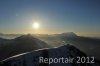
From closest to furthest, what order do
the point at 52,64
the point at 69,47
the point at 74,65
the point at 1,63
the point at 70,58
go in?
the point at 1,63
the point at 52,64
the point at 74,65
the point at 70,58
the point at 69,47

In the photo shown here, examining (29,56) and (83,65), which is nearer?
(29,56)

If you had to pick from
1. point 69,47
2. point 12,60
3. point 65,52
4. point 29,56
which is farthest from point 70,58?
point 12,60

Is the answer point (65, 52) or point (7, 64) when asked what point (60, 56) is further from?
point (7, 64)

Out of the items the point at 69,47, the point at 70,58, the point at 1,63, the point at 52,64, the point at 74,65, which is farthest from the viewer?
the point at 69,47

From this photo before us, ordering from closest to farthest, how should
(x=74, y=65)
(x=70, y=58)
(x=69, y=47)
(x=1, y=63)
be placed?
(x=1, y=63) → (x=74, y=65) → (x=70, y=58) → (x=69, y=47)

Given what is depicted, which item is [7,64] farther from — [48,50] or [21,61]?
[48,50]

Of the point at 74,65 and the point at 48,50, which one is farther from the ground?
the point at 48,50

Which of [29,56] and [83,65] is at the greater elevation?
[29,56]

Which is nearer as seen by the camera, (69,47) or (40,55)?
(40,55)

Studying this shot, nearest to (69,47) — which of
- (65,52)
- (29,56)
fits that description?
(65,52)

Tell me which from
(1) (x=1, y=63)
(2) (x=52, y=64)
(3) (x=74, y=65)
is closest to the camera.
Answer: (1) (x=1, y=63)
